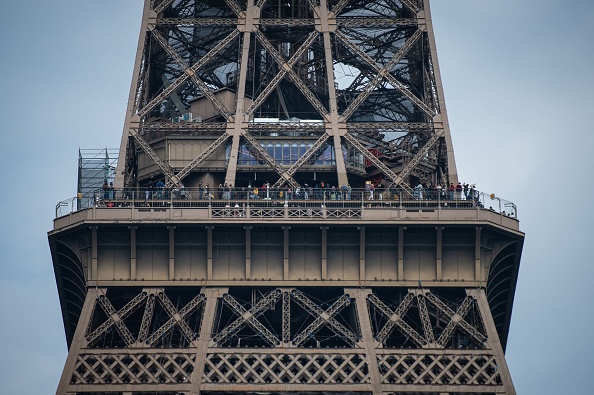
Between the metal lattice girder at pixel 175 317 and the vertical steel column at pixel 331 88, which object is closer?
the metal lattice girder at pixel 175 317

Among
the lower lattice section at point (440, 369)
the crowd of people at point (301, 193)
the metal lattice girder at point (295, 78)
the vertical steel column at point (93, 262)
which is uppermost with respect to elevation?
the metal lattice girder at point (295, 78)

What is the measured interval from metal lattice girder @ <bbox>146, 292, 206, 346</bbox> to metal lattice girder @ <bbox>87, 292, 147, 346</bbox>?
0.86 m

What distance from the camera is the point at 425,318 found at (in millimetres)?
77938

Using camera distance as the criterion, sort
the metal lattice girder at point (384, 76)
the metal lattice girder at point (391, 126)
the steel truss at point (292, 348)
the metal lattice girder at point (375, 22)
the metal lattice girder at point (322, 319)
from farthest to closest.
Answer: the metal lattice girder at point (375, 22) → the metal lattice girder at point (384, 76) → the metal lattice girder at point (391, 126) → the metal lattice girder at point (322, 319) → the steel truss at point (292, 348)

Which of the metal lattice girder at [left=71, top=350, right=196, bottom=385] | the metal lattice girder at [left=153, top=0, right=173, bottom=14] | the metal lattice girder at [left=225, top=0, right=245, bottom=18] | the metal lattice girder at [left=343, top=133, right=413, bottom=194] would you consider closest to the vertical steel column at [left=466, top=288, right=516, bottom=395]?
the metal lattice girder at [left=343, top=133, right=413, bottom=194]

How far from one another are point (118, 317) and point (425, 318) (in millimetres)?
13356

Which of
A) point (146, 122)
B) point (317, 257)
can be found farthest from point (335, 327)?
point (146, 122)

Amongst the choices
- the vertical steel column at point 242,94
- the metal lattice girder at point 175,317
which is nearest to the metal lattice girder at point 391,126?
the vertical steel column at point 242,94

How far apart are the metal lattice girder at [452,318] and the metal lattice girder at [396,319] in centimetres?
91

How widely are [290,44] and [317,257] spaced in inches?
629

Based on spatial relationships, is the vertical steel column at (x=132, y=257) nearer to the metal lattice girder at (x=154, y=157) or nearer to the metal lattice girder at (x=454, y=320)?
the metal lattice girder at (x=154, y=157)

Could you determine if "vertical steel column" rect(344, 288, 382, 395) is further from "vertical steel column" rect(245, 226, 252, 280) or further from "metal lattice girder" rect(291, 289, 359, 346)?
"vertical steel column" rect(245, 226, 252, 280)

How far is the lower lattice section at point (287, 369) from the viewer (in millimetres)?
75375

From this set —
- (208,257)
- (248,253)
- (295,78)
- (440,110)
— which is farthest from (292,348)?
(440,110)
